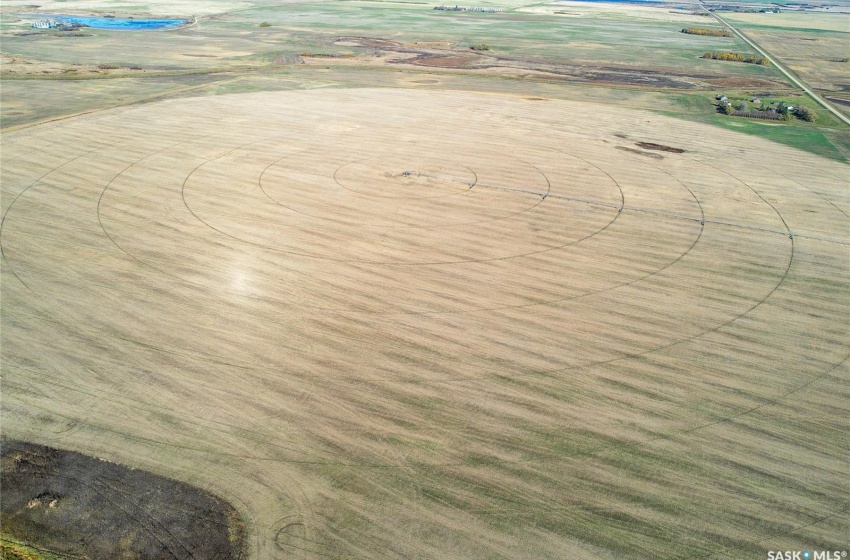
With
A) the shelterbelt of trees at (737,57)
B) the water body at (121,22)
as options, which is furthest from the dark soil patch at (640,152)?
the water body at (121,22)

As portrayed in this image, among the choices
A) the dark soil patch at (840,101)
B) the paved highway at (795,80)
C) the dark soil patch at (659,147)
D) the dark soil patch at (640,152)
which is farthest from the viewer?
the dark soil patch at (840,101)

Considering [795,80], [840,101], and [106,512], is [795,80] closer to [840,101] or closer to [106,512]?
[840,101]

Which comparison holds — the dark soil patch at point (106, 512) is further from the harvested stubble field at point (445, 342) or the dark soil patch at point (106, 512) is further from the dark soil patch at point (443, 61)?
the dark soil patch at point (443, 61)

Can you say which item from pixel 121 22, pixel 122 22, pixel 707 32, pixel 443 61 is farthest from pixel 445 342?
pixel 707 32

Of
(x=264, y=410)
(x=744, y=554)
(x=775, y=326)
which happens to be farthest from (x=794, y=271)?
(x=264, y=410)

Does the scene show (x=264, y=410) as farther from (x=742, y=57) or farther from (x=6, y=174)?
(x=742, y=57)

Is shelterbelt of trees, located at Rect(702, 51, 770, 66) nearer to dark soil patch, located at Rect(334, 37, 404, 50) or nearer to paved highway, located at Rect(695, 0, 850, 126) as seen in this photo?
paved highway, located at Rect(695, 0, 850, 126)

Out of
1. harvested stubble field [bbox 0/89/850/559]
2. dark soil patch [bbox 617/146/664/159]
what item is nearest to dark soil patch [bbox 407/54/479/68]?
dark soil patch [bbox 617/146/664/159]
